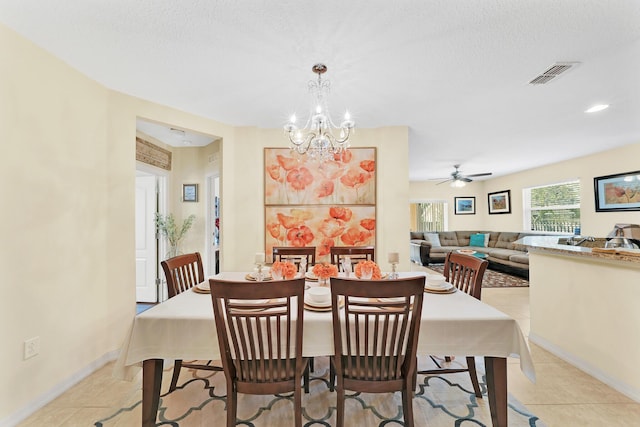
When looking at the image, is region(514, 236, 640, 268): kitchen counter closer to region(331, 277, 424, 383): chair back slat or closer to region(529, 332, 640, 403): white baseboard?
region(529, 332, 640, 403): white baseboard

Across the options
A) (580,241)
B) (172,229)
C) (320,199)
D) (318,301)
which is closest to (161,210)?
(172,229)

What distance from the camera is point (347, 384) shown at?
148 centimetres

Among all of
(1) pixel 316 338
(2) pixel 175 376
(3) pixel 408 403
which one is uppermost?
(1) pixel 316 338

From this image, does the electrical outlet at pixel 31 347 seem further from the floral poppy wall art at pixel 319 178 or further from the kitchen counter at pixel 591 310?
the kitchen counter at pixel 591 310

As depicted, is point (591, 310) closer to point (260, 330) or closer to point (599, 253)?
point (599, 253)

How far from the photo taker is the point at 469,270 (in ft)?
6.88

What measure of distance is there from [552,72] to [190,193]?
4428 millimetres

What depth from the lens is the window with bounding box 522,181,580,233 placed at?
19.4ft

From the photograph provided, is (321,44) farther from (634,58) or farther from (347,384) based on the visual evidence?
(634,58)

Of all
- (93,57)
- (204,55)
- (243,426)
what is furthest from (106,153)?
(243,426)

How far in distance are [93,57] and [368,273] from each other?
98.2 inches

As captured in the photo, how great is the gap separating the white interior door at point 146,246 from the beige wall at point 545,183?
6965 millimetres

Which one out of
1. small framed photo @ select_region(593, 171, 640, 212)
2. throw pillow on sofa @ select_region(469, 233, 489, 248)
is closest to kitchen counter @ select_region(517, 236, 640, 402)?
small framed photo @ select_region(593, 171, 640, 212)

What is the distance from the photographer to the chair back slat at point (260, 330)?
1.33 m
